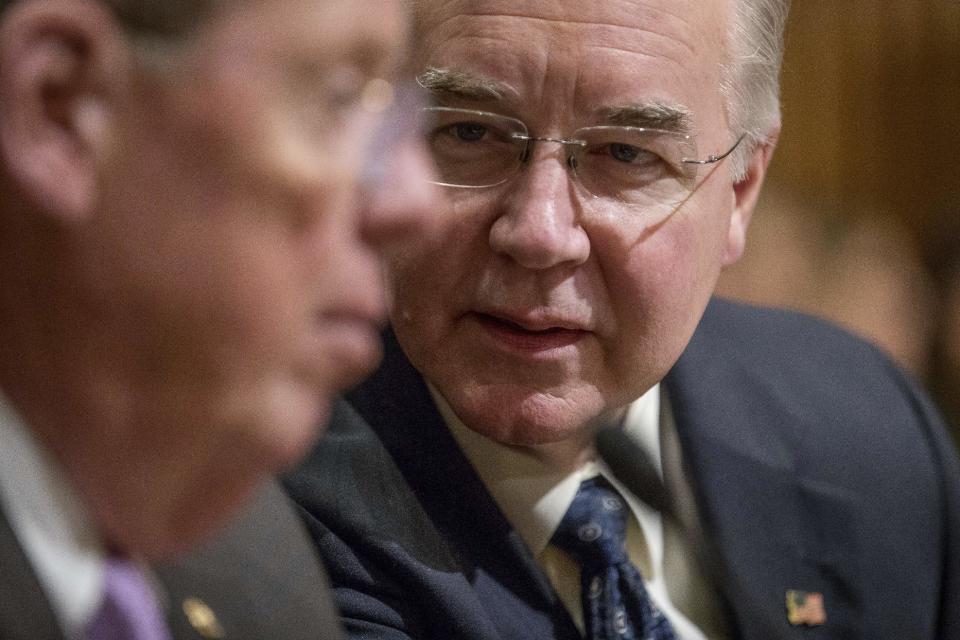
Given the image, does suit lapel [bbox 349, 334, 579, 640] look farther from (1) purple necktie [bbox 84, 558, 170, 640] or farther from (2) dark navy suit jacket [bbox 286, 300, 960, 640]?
(1) purple necktie [bbox 84, 558, 170, 640]

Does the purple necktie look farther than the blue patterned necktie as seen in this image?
No

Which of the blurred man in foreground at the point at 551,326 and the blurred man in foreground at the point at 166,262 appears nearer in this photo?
the blurred man in foreground at the point at 166,262

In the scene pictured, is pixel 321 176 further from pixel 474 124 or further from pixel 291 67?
pixel 474 124

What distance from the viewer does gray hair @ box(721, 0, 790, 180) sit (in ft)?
4.93

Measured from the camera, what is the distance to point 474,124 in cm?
141

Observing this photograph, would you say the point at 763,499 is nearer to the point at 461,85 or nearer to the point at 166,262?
the point at 461,85

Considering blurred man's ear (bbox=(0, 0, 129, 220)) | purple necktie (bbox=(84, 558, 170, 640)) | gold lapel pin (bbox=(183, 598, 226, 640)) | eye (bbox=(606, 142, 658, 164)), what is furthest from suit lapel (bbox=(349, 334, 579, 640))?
blurred man's ear (bbox=(0, 0, 129, 220))

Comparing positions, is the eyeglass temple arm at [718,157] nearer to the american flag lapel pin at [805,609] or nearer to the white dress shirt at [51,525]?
the american flag lapel pin at [805,609]

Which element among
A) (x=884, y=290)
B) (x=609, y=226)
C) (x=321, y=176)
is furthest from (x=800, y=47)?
(x=321, y=176)

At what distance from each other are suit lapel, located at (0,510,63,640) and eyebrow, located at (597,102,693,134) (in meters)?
0.79

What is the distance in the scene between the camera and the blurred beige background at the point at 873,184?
3232mm

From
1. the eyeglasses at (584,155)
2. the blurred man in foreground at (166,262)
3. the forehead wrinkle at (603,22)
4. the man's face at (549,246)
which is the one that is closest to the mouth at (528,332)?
the man's face at (549,246)

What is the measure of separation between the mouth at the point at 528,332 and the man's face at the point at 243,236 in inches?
24.3

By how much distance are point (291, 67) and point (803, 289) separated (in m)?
2.65
